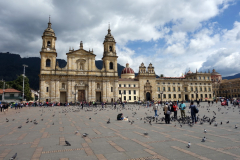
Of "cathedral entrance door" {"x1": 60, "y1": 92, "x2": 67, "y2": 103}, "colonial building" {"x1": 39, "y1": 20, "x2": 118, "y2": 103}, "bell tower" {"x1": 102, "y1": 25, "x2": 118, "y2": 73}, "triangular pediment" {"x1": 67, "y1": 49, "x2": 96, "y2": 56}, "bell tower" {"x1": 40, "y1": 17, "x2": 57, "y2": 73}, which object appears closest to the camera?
"colonial building" {"x1": 39, "y1": 20, "x2": 118, "y2": 103}

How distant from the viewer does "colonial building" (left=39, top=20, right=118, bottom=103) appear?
5088 cm

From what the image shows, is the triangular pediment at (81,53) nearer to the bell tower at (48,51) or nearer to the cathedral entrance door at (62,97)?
the bell tower at (48,51)

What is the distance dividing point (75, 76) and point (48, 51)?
35.5 ft

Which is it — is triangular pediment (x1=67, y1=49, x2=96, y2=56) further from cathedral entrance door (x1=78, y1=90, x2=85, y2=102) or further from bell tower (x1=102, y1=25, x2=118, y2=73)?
cathedral entrance door (x1=78, y1=90, x2=85, y2=102)

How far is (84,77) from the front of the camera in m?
53.6

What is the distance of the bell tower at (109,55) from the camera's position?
5625 cm

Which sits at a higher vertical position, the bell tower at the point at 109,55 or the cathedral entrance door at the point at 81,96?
the bell tower at the point at 109,55

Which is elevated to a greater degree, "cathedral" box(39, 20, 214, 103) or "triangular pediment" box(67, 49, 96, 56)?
"triangular pediment" box(67, 49, 96, 56)

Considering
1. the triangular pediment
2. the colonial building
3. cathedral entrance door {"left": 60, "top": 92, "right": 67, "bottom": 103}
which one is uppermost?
the triangular pediment

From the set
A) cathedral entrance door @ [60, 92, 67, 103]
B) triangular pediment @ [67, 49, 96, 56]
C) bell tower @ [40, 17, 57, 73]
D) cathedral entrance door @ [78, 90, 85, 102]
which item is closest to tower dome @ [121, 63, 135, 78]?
triangular pediment @ [67, 49, 96, 56]

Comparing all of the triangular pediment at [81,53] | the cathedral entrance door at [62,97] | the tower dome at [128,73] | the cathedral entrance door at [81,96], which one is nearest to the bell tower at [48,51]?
the triangular pediment at [81,53]

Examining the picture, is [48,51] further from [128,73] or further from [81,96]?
[128,73]

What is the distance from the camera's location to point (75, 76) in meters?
52.7

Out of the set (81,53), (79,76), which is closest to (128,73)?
(81,53)
